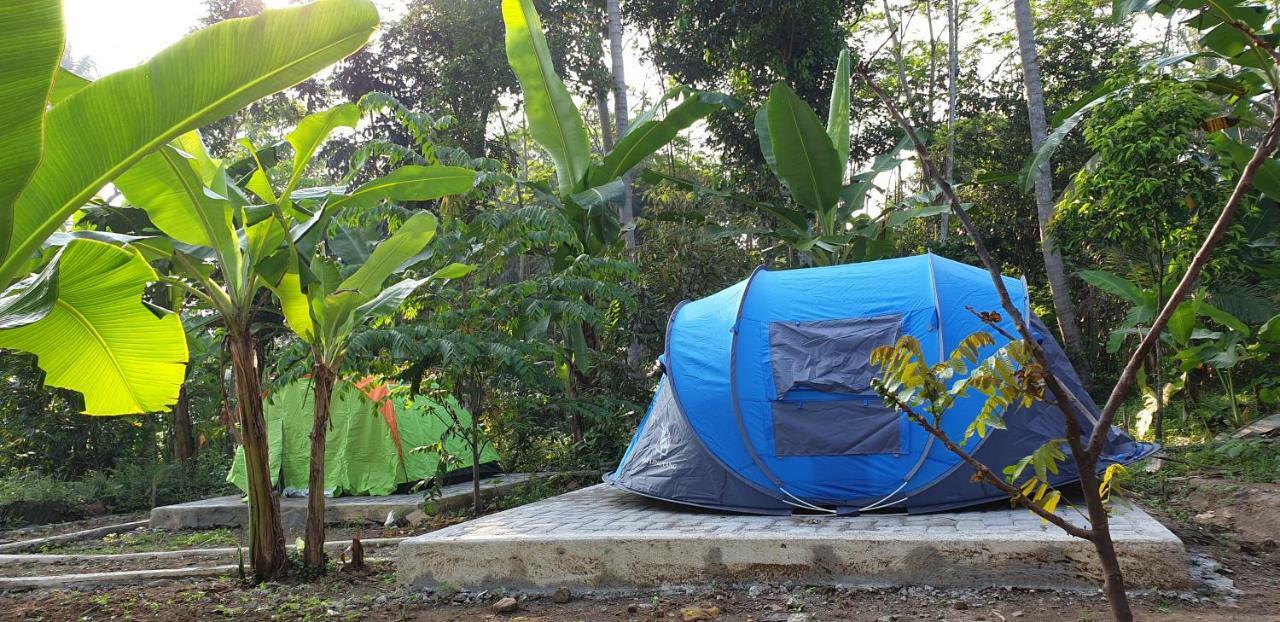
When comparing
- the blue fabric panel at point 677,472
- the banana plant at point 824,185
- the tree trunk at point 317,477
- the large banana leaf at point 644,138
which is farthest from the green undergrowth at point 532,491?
the banana plant at point 824,185

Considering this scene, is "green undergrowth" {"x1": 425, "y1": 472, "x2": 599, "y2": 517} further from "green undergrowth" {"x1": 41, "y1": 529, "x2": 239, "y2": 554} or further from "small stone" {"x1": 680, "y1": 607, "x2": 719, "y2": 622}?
"small stone" {"x1": 680, "y1": 607, "x2": 719, "y2": 622}

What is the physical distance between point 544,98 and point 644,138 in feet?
3.32

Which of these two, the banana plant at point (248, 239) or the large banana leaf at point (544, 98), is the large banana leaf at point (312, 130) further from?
the large banana leaf at point (544, 98)

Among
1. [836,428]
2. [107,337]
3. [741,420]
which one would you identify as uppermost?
[107,337]

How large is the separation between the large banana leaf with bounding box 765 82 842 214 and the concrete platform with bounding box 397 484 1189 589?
4291mm

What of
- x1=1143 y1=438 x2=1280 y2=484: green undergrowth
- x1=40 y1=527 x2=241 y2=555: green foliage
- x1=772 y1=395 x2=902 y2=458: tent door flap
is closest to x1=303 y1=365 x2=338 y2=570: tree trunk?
x1=40 y1=527 x2=241 y2=555: green foliage

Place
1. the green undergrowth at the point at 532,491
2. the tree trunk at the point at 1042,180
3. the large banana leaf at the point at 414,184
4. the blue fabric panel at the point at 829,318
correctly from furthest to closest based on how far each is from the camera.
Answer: the tree trunk at the point at 1042,180, the green undergrowth at the point at 532,491, the blue fabric panel at the point at 829,318, the large banana leaf at the point at 414,184

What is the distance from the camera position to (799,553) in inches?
167

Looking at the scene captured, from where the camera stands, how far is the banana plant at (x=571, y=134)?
810 centimetres

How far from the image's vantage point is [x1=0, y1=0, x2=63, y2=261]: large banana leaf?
2.48 metres

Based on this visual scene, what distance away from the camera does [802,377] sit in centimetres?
547

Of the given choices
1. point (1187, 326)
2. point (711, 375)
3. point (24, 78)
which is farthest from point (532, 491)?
point (24, 78)

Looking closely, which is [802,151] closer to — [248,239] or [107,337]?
[248,239]

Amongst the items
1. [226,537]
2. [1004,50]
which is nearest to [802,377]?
[226,537]
